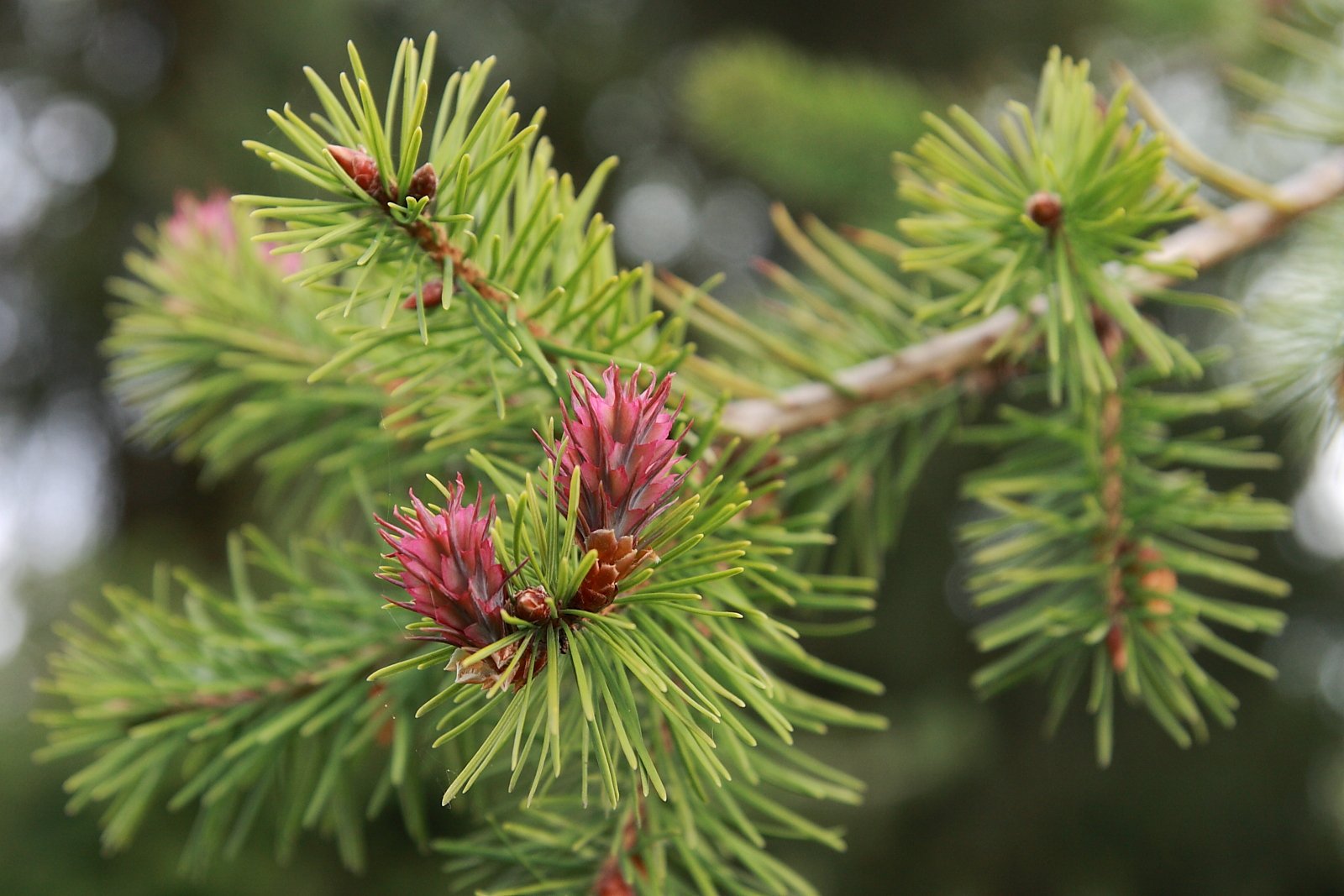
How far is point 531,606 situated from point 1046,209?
0.27m

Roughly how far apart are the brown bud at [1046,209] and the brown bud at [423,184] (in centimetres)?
24

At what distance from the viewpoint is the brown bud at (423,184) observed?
0.31 metres

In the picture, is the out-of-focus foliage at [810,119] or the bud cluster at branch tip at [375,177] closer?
the bud cluster at branch tip at [375,177]

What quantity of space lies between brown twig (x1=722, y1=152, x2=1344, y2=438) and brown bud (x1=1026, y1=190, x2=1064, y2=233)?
0.05 meters

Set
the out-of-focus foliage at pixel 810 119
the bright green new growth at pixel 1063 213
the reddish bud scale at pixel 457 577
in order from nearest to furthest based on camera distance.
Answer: the reddish bud scale at pixel 457 577 → the bright green new growth at pixel 1063 213 → the out-of-focus foliage at pixel 810 119

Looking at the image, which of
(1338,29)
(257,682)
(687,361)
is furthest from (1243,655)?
(1338,29)

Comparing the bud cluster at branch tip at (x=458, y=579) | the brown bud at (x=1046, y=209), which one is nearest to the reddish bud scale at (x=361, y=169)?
the bud cluster at branch tip at (x=458, y=579)

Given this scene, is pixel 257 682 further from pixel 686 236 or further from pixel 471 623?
pixel 686 236

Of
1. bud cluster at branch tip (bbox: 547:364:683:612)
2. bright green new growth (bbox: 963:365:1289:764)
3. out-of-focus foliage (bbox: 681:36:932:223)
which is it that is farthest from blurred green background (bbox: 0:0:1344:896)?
bud cluster at branch tip (bbox: 547:364:683:612)

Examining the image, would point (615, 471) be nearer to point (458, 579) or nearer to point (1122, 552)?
point (458, 579)

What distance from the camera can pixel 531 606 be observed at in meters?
0.26

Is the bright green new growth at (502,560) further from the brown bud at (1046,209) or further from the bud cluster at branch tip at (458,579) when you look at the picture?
the brown bud at (1046,209)

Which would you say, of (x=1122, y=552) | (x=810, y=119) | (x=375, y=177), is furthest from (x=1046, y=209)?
(x=810, y=119)

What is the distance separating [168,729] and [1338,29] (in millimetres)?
947
